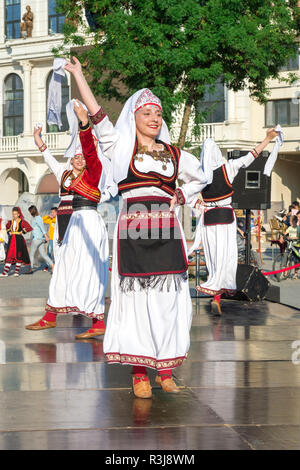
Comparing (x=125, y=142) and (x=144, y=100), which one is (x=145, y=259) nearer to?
(x=125, y=142)

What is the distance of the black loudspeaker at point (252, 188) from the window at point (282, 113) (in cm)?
2620

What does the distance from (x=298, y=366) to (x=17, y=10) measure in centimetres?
4187

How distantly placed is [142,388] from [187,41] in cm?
1133

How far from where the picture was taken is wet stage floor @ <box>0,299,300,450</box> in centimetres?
475

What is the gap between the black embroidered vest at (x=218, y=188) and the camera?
35.6ft

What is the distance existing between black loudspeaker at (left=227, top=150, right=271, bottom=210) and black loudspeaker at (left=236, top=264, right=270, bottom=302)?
1.87 m

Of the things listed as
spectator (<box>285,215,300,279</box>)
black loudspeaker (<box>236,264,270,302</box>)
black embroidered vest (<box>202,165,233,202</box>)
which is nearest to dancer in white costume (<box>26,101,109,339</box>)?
black embroidered vest (<box>202,165,233,202</box>)

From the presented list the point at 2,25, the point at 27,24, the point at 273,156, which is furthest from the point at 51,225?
the point at 2,25

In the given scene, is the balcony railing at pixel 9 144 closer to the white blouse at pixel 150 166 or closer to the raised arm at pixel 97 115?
the white blouse at pixel 150 166

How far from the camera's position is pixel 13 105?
47312mm

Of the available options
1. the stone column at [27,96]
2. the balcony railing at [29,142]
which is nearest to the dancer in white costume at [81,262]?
the balcony railing at [29,142]

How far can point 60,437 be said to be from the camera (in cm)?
476

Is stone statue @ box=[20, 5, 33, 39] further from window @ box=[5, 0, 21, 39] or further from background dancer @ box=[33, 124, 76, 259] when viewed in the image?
background dancer @ box=[33, 124, 76, 259]
